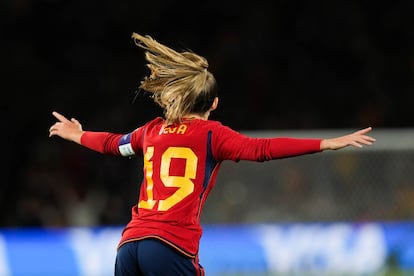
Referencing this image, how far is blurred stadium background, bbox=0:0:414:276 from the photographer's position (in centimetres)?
1130

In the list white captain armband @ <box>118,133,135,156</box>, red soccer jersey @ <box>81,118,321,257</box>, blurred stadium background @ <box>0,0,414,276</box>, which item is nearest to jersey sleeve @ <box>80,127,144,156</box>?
white captain armband @ <box>118,133,135,156</box>

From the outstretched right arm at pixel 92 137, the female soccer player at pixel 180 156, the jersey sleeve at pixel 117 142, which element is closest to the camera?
the female soccer player at pixel 180 156

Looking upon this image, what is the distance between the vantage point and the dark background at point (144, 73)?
14.0 meters

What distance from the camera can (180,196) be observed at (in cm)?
512

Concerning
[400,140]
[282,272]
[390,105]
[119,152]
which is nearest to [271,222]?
[282,272]

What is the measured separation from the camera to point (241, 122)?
564 inches

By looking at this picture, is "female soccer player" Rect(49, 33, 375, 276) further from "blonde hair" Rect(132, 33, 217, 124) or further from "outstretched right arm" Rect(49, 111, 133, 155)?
"outstretched right arm" Rect(49, 111, 133, 155)

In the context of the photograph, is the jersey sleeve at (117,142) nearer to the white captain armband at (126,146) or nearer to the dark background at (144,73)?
the white captain armband at (126,146)

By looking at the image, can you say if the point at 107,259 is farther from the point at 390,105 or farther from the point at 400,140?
the point at 390,105

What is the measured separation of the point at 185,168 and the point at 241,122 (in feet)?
30.2

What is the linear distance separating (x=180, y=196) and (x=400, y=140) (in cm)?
763

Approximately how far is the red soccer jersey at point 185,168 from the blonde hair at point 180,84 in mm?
92

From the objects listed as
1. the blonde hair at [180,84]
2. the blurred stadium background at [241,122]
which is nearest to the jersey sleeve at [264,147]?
the blonde hair at [180,84]

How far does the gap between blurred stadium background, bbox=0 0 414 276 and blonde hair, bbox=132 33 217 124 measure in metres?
6.01
